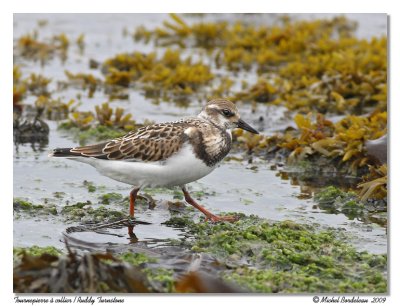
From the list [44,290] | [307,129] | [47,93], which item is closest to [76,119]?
[47,93]

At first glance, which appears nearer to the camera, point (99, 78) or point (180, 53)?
point (99, 78)

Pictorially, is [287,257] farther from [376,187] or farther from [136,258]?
[376,187]

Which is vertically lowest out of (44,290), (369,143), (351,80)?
(44,290)

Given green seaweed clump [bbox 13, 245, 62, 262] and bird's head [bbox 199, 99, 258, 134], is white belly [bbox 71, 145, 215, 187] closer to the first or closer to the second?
bird's head [bbox 199, 99, 258, 134]

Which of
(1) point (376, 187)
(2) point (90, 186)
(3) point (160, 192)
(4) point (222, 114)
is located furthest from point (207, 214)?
(1) point (376, 187)

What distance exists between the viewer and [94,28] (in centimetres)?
1684

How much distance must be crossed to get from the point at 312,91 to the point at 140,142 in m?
5.30

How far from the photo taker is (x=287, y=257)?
632cm

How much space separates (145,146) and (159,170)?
0.29 metres

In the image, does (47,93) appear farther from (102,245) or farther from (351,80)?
(102,245)

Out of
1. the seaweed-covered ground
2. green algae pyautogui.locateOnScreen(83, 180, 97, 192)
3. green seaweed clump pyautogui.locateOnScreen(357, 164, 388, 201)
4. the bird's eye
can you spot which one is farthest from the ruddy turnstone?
green seaweed clump pyautogui.locateOnScreen(357, 164, 388, 201)

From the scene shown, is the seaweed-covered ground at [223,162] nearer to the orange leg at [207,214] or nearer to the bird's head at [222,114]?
the orange leg at [207,214]

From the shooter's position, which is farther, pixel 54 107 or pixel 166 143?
pixel 54 107

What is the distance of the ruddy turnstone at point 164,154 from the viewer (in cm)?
708
